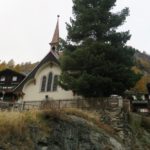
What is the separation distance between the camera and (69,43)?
32.2m

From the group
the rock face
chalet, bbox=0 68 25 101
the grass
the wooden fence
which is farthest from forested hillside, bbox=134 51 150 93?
the grass

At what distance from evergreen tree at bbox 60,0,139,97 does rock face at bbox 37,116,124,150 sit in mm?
6978

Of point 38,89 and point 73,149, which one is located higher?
point 38,89

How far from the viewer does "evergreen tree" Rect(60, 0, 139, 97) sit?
28.3m

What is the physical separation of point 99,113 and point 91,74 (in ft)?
14.5

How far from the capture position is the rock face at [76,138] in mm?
17406

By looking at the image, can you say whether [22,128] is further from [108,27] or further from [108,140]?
[108,27]

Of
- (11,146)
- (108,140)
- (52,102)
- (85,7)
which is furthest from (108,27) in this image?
(11,146)

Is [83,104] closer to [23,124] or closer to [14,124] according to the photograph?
[23,124]

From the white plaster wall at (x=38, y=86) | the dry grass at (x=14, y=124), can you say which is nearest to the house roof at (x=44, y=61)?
the white plaster wall at (x=38, y=86)

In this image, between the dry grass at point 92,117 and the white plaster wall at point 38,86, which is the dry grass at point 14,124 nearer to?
the dry grass at point 92,117

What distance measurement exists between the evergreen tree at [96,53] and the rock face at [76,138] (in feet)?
22.9

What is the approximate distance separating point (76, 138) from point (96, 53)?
11.7 m

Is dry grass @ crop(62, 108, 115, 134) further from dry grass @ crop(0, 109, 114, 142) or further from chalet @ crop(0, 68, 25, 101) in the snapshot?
chalet @ crop(0, 68, 25, 101)
